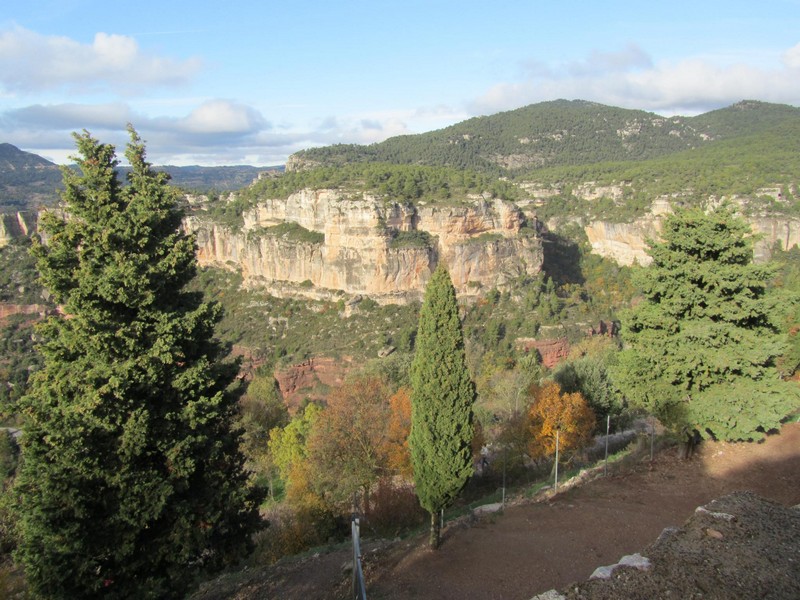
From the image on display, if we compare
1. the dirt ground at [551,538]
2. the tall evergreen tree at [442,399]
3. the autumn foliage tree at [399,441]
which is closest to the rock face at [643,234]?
the autumn foliage tree at [399,441]

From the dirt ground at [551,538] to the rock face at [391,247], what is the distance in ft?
129

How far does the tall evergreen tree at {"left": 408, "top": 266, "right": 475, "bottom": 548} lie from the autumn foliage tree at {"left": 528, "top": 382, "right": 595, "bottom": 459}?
30.6 ft

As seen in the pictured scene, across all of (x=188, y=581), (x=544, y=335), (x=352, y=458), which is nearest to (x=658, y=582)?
(x=188, y=581)

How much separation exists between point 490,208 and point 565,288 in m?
12.2

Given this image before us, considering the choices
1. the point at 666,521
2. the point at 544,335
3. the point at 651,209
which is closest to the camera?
the point at 666,521

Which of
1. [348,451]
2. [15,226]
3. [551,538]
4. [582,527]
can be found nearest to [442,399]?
[551,538]

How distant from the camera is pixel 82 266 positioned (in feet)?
26.5

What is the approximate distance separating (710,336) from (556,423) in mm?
8511

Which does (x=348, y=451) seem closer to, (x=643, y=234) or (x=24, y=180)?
(x=643, y=234)

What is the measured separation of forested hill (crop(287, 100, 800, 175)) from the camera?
98875 mm

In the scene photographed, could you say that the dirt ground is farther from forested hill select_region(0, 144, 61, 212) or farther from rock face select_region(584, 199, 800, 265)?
forested hill select_region(0, 144, 61, 212)

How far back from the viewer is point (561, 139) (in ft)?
367

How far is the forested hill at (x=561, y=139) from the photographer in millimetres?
98875

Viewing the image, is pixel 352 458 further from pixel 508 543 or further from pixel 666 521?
pixel 666 521
